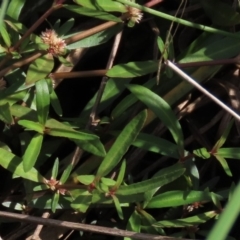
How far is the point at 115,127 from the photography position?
108cm

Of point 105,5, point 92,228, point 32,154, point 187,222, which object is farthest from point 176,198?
point 105,5

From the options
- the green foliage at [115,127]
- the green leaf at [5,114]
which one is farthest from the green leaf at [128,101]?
the green leaf at [5,114]

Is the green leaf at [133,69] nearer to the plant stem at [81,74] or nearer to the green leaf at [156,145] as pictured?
the plant stem at [81,74]

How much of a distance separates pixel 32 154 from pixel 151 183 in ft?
0.71

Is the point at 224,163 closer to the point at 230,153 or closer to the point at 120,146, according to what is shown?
the point at 230,153

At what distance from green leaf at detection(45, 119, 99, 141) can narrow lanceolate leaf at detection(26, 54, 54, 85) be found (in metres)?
0.09

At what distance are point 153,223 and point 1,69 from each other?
16.3 inches

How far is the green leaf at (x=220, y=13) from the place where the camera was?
1.06m

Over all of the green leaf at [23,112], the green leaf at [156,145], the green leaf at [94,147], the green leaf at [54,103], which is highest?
the green leaf at [54,103]

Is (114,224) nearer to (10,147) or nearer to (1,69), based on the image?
(10,147)

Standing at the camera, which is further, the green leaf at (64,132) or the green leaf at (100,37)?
the green leaf at (100,37)

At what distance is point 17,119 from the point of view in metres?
1.00

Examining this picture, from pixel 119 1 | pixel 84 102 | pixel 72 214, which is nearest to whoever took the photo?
pixel 119 1

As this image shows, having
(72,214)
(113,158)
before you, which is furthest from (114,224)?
(113,158)
